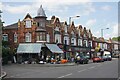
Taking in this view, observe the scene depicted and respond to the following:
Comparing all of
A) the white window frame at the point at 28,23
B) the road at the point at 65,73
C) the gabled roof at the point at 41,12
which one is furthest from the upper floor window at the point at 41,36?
the road at the point at 65,73

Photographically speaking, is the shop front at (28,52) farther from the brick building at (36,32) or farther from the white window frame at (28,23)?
the white window frame at (28,23)

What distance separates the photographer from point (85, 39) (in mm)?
83875

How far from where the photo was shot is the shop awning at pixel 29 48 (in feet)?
182

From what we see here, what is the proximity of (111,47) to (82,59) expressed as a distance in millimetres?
69604

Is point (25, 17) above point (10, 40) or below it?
above

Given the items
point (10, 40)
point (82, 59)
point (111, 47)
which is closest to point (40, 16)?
point (10, 40)

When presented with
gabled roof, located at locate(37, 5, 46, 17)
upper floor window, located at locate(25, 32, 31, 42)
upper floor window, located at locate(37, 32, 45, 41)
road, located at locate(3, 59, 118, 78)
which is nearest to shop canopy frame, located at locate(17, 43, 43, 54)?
upper floor window, located at locate(25, 32, 31, 42)

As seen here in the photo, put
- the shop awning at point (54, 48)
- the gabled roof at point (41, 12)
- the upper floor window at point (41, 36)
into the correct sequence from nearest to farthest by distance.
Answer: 1. the shop awning at point (54, 48)
2. the upper floor window at point (41, 36)
3. the gabled roof at point (41, 12)

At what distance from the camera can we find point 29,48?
56.4 meters

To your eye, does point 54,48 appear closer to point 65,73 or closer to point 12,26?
point 12,26

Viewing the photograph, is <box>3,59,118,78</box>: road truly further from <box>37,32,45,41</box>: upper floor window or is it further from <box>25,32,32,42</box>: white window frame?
<box>25,32,32,42</box>: white window frame

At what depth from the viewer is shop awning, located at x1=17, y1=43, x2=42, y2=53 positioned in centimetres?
5553

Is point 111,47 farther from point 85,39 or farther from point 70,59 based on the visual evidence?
point 70,59

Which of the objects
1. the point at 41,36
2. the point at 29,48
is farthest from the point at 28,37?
the point at 29,48
